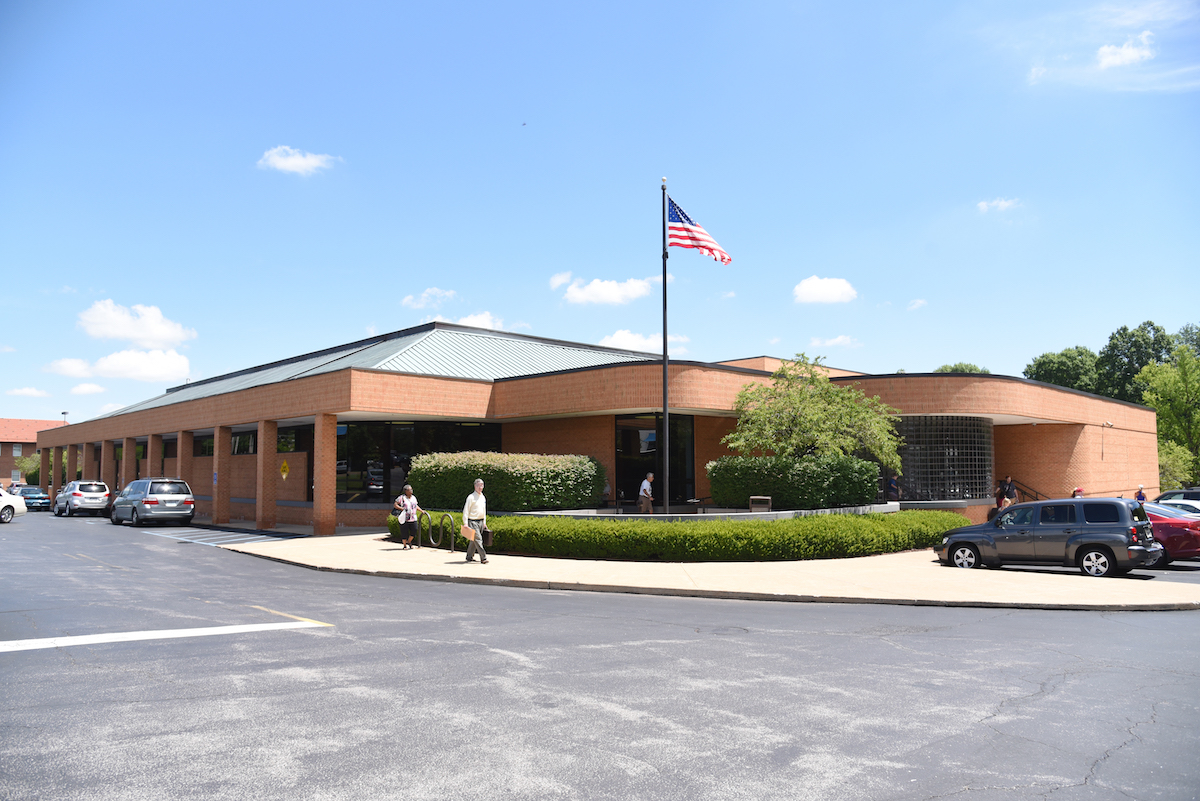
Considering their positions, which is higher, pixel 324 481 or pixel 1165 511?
pixel 324 481

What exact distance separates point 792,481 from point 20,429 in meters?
94.5

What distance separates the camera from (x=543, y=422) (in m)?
28.1

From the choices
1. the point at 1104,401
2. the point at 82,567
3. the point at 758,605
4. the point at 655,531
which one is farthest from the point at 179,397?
the point at 1104,401

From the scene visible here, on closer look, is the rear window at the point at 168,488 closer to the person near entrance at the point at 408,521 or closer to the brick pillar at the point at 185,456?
the brick pillar at the point at 185,456

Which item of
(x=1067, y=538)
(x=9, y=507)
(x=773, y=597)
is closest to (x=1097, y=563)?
(x=1067, y=538)

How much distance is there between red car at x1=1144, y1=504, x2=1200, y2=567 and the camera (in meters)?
17.0

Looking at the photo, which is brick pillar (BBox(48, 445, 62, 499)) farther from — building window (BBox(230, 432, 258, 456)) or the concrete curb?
the concrete curb

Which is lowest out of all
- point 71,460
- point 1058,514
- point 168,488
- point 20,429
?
point 168,488

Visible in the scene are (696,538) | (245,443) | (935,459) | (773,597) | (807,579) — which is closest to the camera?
(773,597)

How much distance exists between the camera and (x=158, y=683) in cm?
693

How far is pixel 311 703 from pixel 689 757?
3.15 meters

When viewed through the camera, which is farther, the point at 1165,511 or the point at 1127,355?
the point at 1127,355

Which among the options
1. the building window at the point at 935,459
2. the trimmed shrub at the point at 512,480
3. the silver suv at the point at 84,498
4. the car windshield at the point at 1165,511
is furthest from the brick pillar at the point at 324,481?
the car windshield at the point at 1165,511

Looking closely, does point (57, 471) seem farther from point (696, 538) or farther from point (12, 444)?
point (696, 538)
